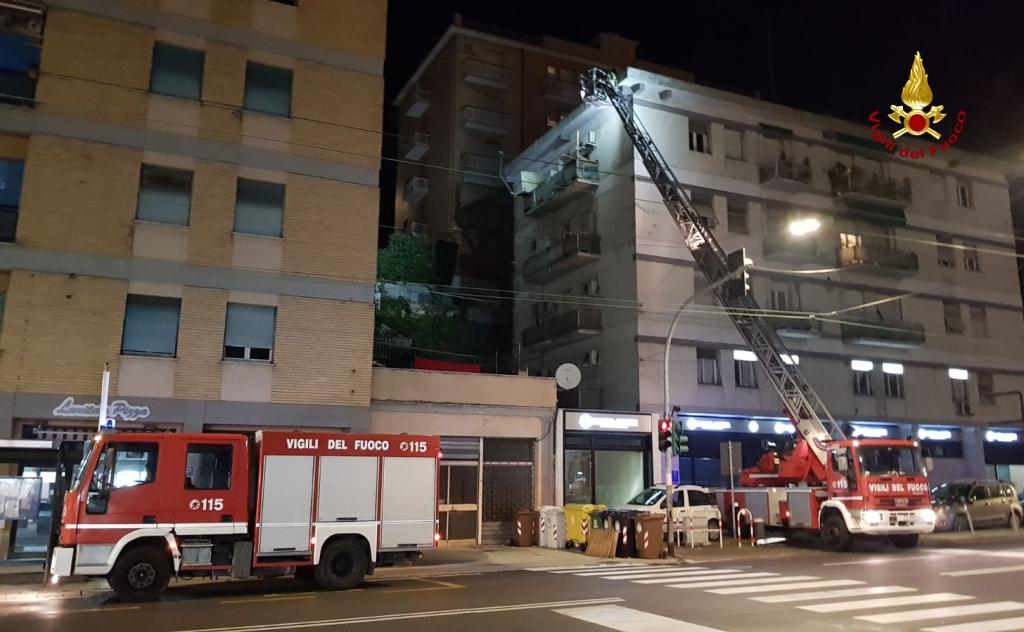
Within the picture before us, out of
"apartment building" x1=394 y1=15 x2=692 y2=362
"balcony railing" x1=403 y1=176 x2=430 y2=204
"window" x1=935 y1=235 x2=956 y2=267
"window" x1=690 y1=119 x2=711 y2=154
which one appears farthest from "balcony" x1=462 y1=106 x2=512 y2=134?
"window" x1=935 y1=235 x2=956 y2=267

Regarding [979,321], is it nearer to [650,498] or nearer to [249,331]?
[650,498]

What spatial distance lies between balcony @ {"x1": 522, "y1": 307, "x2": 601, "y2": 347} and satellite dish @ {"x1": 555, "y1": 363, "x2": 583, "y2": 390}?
5.18 meters

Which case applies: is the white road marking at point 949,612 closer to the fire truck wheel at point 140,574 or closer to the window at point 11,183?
the fire truck wheel at point 140,574

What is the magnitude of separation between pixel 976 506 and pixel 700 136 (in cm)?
1782

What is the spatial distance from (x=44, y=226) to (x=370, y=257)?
808cm

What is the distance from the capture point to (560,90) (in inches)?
1909

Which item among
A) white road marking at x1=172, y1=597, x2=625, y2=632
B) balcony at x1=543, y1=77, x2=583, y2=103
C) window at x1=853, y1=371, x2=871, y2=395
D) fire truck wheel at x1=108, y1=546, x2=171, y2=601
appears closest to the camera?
white road marking at x1=172, y1=597, x2=625, y2=632

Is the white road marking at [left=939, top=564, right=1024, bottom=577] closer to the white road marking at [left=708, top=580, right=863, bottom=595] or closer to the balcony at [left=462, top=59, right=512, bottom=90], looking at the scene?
the white road marking at [left=708, top=580, right=863, bottom=595]

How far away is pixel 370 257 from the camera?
22.0 m

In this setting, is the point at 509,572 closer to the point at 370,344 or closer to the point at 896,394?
the point at 370,344

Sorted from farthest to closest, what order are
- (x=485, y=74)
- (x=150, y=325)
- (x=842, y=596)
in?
1. (x=485, y=74)
2. (x=150, y=325)
3. (x=842, y=596)

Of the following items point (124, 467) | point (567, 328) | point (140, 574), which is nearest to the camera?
point (140, 574)

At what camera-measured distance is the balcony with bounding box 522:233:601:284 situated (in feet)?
107

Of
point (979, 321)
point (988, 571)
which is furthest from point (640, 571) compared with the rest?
point (979, 321)
